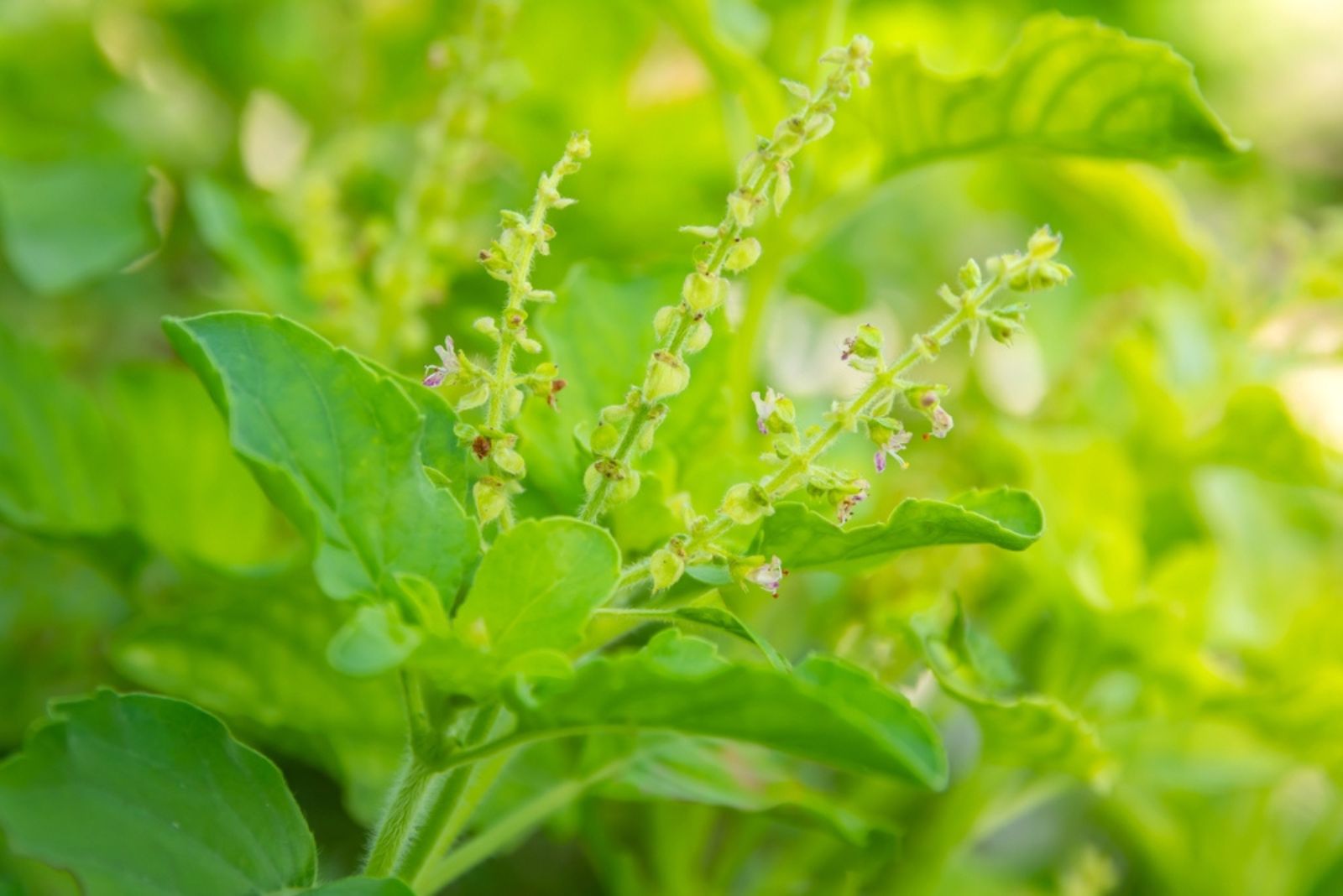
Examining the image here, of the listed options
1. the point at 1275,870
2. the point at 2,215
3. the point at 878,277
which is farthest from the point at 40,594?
the point at 1275,870

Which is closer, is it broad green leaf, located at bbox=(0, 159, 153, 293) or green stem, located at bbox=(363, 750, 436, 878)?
green stem, located at bbox=(363, 750, 436, 878)

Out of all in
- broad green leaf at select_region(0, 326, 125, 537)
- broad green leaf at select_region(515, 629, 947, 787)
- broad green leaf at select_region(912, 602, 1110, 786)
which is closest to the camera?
broad green leaf at select_region(515, 629, 947, 787)

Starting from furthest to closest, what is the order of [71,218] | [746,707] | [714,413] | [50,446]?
1. [71,218]
2. [50,446]
3. [714,413]
4. [746,707]

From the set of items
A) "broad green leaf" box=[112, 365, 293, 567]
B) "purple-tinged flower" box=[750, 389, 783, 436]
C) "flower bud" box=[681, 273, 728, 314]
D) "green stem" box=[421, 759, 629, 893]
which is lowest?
"green stem" box=[421, 759, 629, 893]

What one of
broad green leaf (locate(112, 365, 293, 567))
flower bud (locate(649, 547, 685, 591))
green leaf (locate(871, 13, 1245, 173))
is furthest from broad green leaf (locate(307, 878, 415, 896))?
green leaf (locate(871, 13, 1245, 173))

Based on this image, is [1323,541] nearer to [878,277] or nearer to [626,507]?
[878,277]

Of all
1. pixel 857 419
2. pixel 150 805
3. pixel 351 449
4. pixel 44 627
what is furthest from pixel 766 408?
pixel 44 627

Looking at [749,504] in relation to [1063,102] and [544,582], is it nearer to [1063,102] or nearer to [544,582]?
[544,582]

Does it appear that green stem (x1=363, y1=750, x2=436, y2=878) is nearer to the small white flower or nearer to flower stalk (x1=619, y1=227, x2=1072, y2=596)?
flower stalk (x1=619, y1=227, x2=1072, y2=596)
